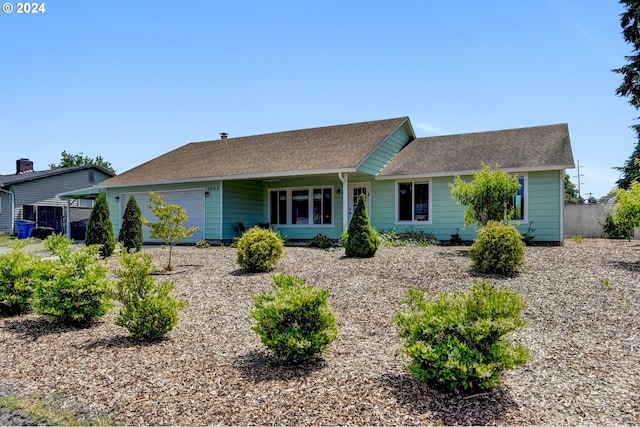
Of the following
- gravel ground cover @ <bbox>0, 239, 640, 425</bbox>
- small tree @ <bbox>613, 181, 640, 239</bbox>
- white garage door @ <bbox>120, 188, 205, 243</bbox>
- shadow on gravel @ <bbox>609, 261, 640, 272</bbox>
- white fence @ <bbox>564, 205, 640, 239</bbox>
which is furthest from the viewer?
white fence @ <bbox>564, 205, 640, 239</bbox>

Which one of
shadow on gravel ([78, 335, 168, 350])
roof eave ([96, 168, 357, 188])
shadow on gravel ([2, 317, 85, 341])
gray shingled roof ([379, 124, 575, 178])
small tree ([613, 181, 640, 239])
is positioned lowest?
shadow on gravel ([2, 317, 85, 341])

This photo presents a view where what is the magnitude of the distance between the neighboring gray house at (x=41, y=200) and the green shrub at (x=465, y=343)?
81.4 feet

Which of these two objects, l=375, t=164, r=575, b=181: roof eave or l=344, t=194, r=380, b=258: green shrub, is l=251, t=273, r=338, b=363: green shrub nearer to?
l=344, t=194, r=380, b=258: green shrub

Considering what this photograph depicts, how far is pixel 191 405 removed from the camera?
332 cm

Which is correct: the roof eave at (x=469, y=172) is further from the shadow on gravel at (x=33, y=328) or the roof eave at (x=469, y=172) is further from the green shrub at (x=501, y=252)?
the shadow on gravel at (x=33, y=328)

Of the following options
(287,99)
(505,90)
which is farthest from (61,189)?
(505,90)

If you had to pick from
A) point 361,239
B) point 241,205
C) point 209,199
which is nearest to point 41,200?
point 209,199

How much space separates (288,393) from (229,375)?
709 millimetres

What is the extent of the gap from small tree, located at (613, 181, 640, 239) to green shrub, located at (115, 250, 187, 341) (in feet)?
32.8

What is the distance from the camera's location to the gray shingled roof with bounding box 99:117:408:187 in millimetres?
14930

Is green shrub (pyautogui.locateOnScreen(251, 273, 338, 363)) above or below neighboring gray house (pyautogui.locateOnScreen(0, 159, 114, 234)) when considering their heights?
below

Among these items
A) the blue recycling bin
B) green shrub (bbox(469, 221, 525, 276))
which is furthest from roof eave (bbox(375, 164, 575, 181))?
the blue recycling bin

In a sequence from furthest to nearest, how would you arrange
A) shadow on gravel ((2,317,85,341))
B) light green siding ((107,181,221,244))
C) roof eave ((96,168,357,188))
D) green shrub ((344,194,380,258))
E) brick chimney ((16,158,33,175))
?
brick chimney ((16,158,33,175))
light green siding ((107,181,221,244))
roof eave ((96,168,357,188))
green shrub ((344,194,380,258))
shadow on gravel ((2,317,85,341))

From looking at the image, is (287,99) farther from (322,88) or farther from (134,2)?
(134,2)
